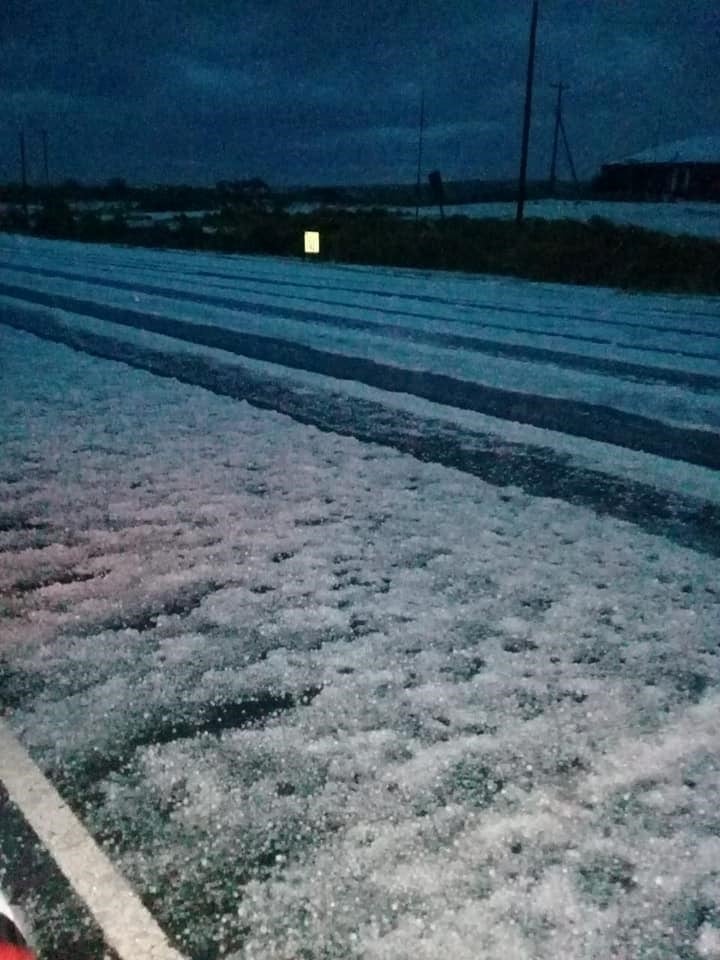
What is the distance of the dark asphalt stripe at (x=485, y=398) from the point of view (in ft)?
20.9

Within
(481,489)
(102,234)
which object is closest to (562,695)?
(481,489)

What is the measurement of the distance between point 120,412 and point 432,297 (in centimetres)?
958

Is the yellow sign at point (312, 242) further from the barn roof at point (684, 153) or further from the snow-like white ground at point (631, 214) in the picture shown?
the barn roof at point (684, 153)

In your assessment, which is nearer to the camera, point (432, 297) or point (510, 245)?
point (432, 297)

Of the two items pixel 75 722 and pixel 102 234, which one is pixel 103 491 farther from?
pixel 102 234

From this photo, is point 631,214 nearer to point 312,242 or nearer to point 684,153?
point 684,153

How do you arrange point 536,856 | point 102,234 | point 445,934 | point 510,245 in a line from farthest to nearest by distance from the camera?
point 102,234
point 510,245
point 536,856
point 445,934

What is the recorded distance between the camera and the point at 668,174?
65.1m

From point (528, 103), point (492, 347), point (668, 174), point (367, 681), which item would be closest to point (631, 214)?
point (528, 103)

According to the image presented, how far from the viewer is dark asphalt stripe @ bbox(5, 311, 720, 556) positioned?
4.90m

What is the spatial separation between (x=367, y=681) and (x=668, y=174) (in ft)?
228

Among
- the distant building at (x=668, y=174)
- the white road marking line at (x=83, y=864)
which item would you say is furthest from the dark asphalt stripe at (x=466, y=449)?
the distant building at (x=668, y=174)

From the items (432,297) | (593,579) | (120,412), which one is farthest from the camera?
(432,297)

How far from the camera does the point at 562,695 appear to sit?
3098mm
